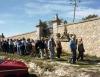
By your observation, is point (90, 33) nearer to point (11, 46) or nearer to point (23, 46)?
point (23, 46)

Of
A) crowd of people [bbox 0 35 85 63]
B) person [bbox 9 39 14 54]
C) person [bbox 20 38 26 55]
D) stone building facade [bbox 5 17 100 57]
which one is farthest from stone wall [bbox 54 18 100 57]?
person [bbox 9 39 14 54]

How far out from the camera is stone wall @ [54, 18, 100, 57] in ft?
89.3

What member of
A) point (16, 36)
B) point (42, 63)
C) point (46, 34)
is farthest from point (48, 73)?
point (16, 36)

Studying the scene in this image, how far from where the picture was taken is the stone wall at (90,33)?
2722 cm

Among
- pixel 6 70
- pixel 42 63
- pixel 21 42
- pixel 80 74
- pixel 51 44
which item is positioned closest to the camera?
pixel 6 70

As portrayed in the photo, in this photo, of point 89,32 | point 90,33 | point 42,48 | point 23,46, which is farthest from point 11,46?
point 90,33

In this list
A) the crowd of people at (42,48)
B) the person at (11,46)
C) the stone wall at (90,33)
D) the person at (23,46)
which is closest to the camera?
the crowd of people at (42,48)

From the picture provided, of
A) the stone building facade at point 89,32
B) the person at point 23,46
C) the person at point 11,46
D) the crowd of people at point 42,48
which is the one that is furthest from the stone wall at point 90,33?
the person at point 11,46

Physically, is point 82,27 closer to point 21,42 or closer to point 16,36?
point 21,42

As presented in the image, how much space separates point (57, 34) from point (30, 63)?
10.1 m

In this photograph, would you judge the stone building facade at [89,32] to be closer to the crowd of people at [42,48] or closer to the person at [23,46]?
the crowd of people at [42,48]

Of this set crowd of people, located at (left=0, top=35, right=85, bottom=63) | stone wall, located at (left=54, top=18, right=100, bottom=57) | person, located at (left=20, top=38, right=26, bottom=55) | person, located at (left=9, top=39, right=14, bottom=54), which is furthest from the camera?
person, located at (left=9, top=39, right=14, bottom=54)

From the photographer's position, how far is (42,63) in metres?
21.8

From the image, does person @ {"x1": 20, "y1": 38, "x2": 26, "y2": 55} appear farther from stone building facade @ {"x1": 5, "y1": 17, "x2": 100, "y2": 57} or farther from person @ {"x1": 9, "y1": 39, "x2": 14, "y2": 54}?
stone building facade @ {"x1": 5, "y1": 17, "x2": 100, "y2": 57}
